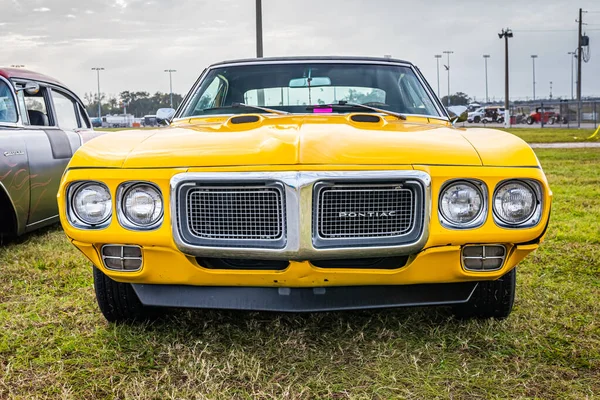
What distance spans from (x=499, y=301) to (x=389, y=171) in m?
1.07

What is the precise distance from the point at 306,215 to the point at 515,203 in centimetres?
89

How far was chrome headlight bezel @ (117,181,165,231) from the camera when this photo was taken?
2.60 metres

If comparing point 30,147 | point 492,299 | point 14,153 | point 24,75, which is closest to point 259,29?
point 24,75

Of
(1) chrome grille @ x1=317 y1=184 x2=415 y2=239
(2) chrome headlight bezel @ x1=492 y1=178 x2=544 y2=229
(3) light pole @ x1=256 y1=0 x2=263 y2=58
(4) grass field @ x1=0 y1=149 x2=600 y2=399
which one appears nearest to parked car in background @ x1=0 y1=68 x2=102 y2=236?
(4) grass field @ x1=0 y1=149 x2=600 y2=399

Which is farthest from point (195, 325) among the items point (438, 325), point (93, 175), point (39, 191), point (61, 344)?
point (39, 191)

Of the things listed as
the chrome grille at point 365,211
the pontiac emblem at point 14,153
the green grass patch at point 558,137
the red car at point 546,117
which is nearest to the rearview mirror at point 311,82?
the chrome grille at point 365,211

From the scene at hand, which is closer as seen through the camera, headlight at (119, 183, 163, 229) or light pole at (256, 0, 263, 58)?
headlight at (119, 183, 163, 229)

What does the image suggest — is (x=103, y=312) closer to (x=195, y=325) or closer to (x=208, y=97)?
(x=195, y=325)

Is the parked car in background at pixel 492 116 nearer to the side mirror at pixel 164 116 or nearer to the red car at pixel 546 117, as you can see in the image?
the red car at pixel 546 117

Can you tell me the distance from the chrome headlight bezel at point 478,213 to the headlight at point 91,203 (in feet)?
4.55

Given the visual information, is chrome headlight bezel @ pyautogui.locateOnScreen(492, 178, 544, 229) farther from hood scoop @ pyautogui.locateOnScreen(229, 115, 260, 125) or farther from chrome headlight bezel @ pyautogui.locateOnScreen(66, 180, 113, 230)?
chrome headlight bezel @ pyautogui.locateOnScreen(66, 180, 113, 230)

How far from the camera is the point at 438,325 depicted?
125 inches

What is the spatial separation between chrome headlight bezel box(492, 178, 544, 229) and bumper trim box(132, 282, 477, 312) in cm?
37

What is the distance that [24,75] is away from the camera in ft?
19.1
